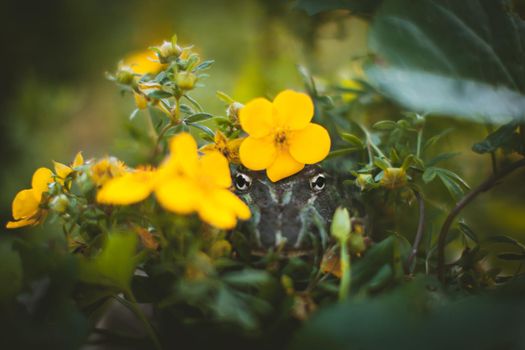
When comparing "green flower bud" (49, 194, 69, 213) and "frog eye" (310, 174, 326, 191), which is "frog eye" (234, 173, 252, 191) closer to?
"frog eye" (310, 174, 326, 191)

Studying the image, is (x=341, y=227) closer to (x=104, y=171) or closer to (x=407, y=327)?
(x=407, y=327)

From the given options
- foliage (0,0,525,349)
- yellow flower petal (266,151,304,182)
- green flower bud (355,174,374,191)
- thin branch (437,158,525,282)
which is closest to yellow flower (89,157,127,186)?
foliage (0,0,525,349)

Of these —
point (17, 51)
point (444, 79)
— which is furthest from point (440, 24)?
point (17, 51)

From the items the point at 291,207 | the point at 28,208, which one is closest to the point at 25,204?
the point at 28,208

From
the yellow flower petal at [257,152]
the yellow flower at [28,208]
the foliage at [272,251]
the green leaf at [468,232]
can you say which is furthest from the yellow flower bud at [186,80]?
the green leaf at [468,232]

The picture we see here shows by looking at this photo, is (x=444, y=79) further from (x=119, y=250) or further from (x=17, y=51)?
(x=17, y=51)
